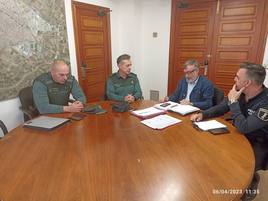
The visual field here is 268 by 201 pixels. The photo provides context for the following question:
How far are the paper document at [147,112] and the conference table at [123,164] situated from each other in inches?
9.4

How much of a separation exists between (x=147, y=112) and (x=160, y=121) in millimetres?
229

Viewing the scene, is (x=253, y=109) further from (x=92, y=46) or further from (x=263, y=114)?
(x=92, y=46)

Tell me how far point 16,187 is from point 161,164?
0.71m

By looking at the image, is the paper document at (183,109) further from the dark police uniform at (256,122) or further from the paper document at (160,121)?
the dark police uniform at (256,122)

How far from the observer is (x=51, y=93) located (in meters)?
2.26

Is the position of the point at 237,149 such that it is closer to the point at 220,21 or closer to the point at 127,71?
the point at 127,71

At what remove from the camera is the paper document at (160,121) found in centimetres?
161

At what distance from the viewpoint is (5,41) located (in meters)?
2.31

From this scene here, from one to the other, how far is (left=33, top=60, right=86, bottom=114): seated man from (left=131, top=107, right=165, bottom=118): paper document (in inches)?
22.2

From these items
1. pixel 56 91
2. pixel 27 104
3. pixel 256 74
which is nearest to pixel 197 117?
pixel 256 74

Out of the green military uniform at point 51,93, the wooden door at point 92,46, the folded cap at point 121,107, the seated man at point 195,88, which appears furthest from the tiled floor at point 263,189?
the wooden door at point 92,46

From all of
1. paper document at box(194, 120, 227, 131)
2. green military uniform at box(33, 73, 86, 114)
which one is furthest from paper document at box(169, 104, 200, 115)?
green military uniform at box(33, 73, 86, 114)

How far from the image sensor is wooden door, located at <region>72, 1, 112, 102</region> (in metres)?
3.33

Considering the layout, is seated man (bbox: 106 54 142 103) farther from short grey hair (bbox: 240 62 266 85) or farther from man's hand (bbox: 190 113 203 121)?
short grey hair (bbox: 240 62 266 85)
